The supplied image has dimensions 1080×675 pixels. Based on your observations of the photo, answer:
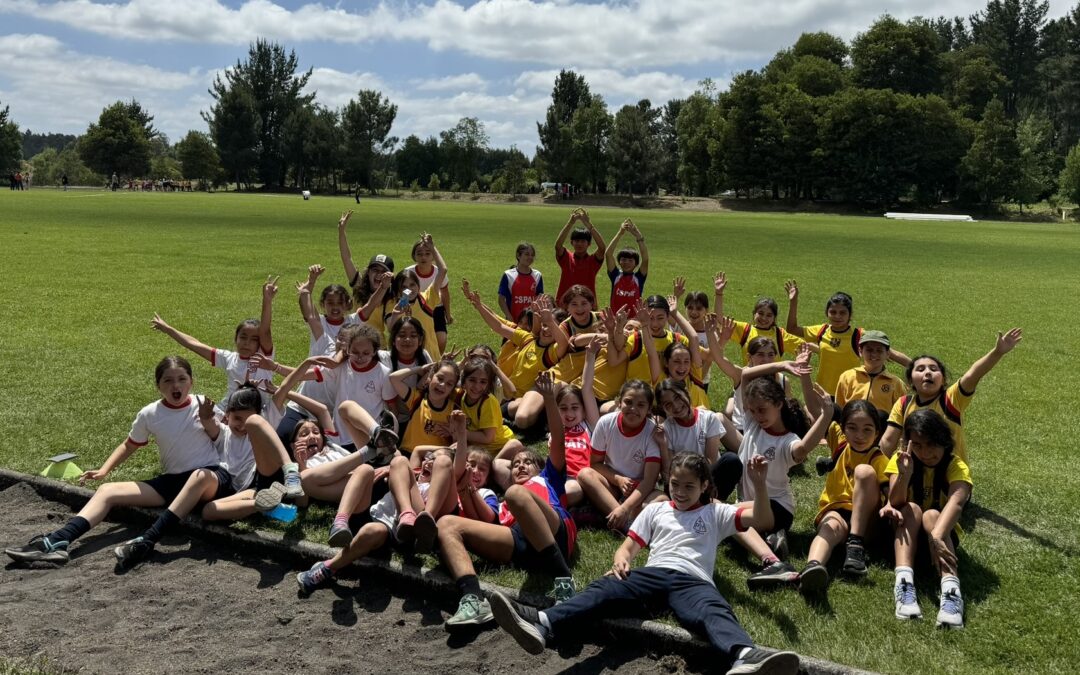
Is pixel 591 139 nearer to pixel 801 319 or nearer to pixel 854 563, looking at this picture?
pixel 801 319

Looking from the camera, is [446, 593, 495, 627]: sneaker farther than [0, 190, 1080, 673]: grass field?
No

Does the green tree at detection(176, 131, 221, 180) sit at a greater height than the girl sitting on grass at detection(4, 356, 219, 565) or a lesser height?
greater

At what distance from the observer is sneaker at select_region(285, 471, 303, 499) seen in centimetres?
569

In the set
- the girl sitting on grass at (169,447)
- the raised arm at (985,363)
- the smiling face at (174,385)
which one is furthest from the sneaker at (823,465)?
the smiling face at (174,385)

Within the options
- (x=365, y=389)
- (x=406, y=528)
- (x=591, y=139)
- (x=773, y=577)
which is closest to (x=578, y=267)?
(x=365, y=389)

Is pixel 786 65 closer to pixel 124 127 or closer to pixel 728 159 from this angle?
pixel 728 159

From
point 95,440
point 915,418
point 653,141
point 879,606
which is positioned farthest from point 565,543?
point 653,141

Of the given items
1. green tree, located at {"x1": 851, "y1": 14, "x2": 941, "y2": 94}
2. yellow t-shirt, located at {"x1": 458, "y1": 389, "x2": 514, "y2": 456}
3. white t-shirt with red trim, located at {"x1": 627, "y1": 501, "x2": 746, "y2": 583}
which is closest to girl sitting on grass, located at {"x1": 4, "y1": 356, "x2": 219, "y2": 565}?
yellow t-shirt, located at {"x1": 458, "y1": 389, "x2": 514, "y2": 456}

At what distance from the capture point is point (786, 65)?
9419cm

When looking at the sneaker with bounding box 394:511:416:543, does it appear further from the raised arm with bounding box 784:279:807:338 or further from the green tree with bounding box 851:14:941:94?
the green tree with bounding box 851:14:941:94

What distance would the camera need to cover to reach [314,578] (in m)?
5.00

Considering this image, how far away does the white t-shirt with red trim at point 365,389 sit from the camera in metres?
6.86

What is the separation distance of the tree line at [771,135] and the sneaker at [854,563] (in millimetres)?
75540

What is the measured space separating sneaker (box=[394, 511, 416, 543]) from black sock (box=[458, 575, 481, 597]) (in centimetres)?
50
